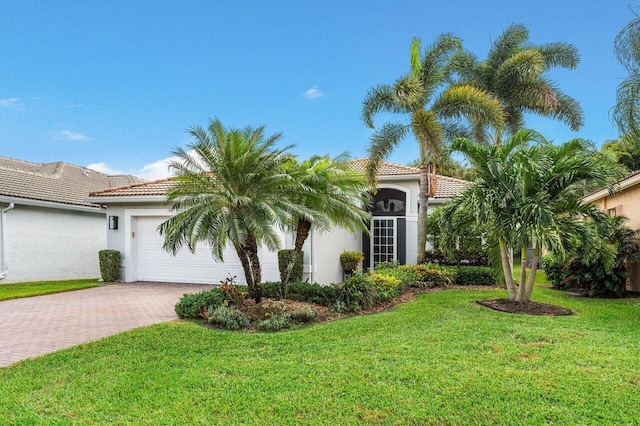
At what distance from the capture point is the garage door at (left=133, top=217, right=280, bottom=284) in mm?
14178

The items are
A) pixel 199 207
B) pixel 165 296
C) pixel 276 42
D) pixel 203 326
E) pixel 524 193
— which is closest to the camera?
pixel 203 326

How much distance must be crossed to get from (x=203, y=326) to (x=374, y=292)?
14.4ft

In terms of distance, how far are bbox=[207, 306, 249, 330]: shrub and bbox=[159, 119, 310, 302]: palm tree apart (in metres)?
1.11

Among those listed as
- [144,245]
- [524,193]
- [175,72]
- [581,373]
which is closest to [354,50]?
[175,72]

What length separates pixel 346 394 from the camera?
460 centimetres

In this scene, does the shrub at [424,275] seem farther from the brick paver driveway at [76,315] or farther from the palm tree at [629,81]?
the palm tree at [629,81]

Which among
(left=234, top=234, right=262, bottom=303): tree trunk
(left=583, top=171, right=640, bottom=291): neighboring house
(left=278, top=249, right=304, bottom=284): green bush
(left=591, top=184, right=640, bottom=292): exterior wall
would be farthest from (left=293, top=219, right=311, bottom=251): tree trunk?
(left=591, top=184, right=640, bottom=292): exterior wall

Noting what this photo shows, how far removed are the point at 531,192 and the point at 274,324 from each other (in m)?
6.70

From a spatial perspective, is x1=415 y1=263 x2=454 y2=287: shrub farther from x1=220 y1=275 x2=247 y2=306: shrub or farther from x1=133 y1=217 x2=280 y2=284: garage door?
x1=220 y1=275 x2=247 y2=306: shrub

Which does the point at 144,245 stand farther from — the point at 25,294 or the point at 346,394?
the point at 346,394

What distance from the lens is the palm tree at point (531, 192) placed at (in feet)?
28.9

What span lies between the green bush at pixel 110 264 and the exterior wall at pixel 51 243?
384cm

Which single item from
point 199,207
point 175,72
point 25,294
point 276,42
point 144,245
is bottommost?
point 25,294

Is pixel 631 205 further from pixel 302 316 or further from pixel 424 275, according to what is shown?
pixel 302 316
